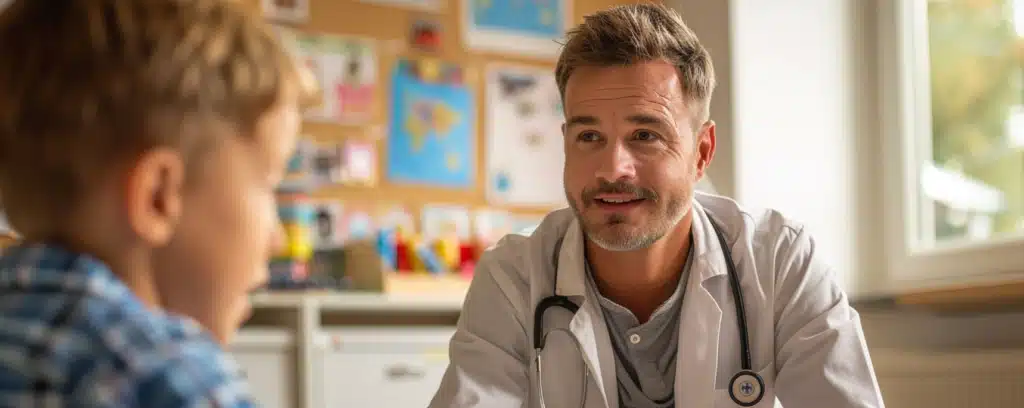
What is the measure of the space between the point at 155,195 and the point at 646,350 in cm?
113

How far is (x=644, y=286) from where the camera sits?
1.74 meters

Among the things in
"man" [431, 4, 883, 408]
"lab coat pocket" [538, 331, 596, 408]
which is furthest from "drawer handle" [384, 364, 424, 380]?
"lab coat pocket" [538, 331, 596, 408]

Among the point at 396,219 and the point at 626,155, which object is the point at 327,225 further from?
the point at 626,155

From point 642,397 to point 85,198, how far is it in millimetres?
1128

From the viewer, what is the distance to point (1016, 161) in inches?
100

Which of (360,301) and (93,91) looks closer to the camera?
(93,91)

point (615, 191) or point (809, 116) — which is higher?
point (809, 116)

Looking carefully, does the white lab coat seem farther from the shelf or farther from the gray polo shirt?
the shelf

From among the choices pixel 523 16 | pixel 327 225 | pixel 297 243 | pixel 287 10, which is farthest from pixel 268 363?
pixel 523 16

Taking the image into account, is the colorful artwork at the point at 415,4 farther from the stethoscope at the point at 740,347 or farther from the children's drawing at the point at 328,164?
the stethoscope at the point at 740,347

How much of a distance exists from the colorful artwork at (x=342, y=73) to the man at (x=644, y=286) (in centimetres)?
186

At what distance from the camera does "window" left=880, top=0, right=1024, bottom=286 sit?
2551mm

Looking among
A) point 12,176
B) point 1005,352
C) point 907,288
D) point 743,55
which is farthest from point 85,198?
point 907,288

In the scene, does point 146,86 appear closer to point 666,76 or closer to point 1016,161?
point 666,76
